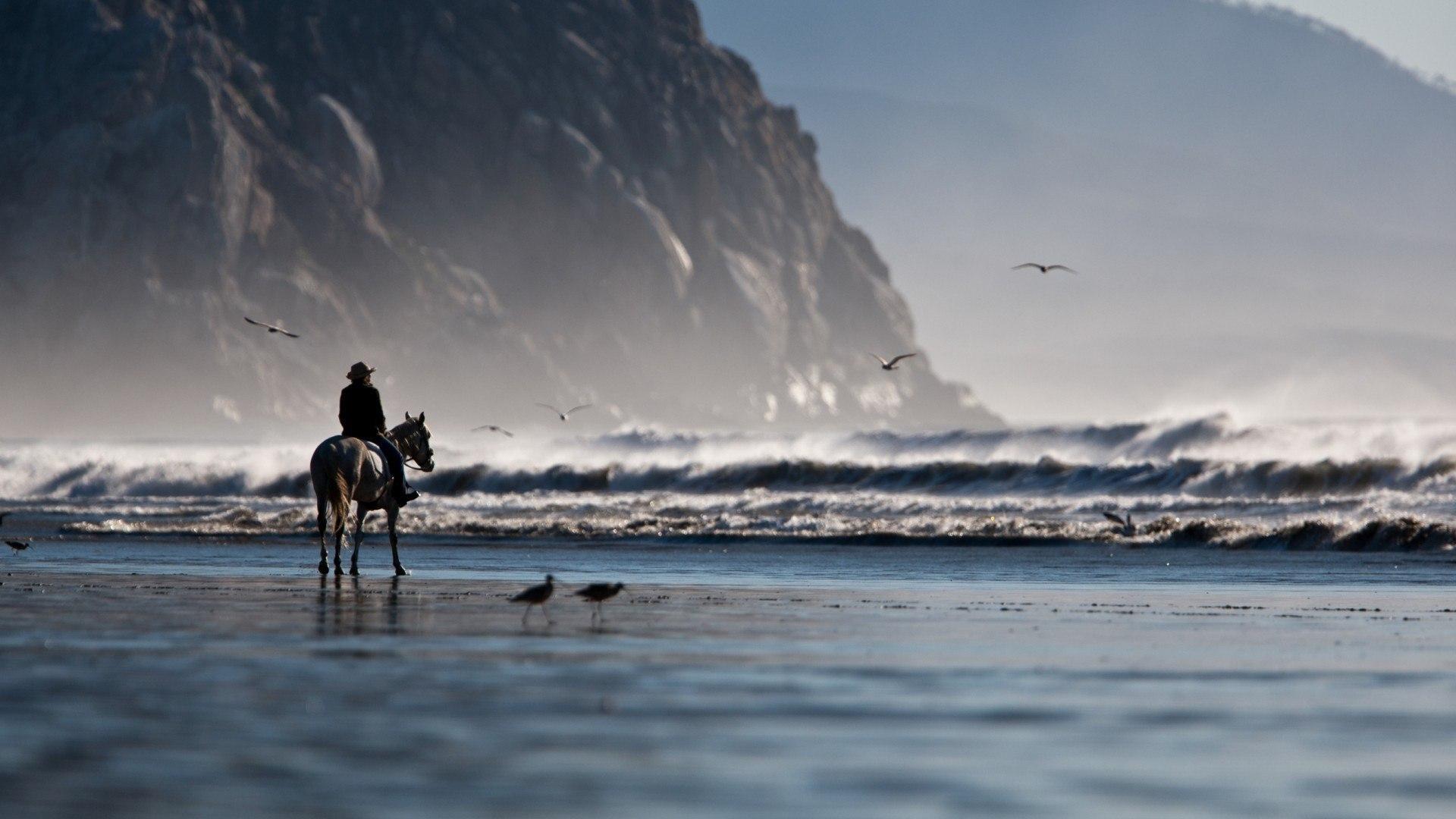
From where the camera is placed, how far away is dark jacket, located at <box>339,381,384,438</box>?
25.4m

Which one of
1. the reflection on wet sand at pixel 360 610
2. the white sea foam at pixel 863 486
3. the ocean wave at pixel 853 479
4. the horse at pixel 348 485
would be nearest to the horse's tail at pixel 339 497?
the horse at pixel 348 485

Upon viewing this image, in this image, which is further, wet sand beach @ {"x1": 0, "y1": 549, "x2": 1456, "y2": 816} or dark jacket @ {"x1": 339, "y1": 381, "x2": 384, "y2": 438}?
dark jacket @ {"x1": 339, "y1": 381, "x2": 384, "y2": 438}

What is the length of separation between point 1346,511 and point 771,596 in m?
25.6

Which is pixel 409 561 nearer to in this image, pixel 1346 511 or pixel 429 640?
pixel 429 640

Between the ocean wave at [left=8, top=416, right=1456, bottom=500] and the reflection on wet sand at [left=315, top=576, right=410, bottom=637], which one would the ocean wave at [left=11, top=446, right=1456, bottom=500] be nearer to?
the ocean wave at [left=8, top=416, right=1456, bottom=500]

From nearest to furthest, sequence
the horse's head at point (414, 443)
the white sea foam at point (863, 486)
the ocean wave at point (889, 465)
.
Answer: the horse's head at point (414, 443) → the white sea foam at point (863, 486) → the ocean wave at point (889, 465)

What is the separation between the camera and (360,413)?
2541 centimetres

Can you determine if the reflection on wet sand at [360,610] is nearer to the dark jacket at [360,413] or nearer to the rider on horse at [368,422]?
the rider on horse at [368,422]

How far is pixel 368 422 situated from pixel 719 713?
15965 mm

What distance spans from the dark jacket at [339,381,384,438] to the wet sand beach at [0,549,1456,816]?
7.61m

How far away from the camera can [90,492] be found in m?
84.1

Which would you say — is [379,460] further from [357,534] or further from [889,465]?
[889,465]

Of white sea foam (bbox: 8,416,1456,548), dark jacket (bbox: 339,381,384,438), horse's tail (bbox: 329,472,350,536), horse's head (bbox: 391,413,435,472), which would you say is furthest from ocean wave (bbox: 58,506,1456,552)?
horse's tail (bbox: 329,472,350,536)

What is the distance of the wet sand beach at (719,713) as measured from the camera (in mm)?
7797
